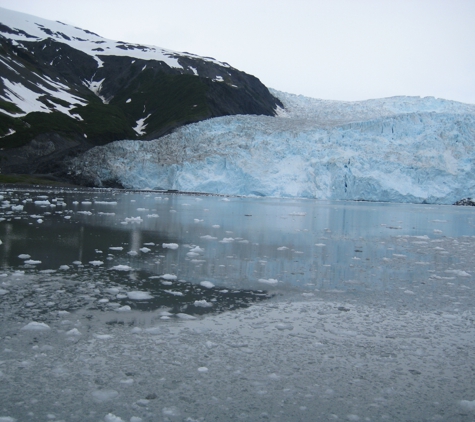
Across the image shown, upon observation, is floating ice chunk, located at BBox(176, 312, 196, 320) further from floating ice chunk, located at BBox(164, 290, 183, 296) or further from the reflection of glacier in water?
floating ice chunk, located at BBox(164, 290, 183, 296)

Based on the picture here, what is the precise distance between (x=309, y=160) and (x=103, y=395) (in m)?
27.4

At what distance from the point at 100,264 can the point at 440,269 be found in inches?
206

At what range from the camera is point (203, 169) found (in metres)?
30.2

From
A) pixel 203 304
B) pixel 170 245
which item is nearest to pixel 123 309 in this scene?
pixel 203 304

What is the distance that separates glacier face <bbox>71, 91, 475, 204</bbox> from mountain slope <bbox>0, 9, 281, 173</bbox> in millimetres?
8334

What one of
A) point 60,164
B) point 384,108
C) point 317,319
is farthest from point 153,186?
point 317,319

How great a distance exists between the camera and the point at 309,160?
29.1m

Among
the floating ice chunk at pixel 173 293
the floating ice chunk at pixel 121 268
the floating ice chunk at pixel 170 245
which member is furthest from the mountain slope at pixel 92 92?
the floating ice chunk at pixel 173 293

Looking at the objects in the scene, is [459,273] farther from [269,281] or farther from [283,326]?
[283,326]

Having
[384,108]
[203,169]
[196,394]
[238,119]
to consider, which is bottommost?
[196,394]

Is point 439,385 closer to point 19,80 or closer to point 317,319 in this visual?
point 317,319

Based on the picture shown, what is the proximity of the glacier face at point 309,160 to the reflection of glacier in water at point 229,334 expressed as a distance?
2141cm

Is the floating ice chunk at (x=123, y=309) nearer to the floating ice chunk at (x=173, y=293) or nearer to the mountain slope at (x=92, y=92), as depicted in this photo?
the floating ice chunk at (x=173, y=293)

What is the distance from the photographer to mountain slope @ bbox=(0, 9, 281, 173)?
1586 inches
